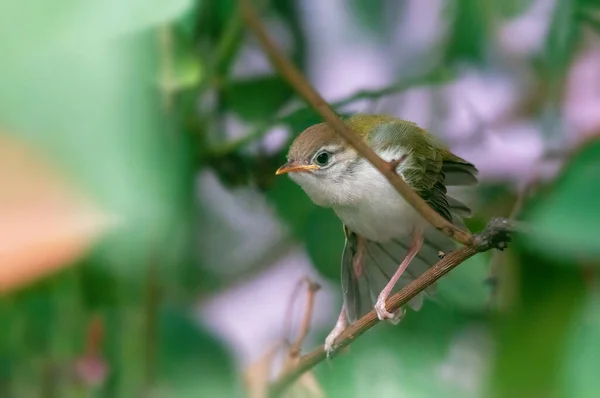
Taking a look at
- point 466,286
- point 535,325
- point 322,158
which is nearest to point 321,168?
point 322,158

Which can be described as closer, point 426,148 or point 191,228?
point 426,148

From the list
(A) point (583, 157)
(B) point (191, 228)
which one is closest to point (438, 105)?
(A) point (583, 157)

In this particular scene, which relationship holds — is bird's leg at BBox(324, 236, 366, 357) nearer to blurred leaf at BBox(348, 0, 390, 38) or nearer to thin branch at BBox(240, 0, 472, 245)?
thin branch at BBox(240, 0, 472, 245)

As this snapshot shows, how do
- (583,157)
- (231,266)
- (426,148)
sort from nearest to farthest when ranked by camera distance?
(426,148) → (583,157) → (231,266)

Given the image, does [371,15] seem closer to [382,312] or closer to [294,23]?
[294,23]

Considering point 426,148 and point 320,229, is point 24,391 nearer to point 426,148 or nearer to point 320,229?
point 320,229

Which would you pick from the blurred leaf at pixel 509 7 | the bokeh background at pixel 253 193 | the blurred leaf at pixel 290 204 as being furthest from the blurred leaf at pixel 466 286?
the blurred leaf at pixel 509 7

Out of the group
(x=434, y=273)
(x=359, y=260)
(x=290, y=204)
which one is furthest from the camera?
(x=290, y=204)
